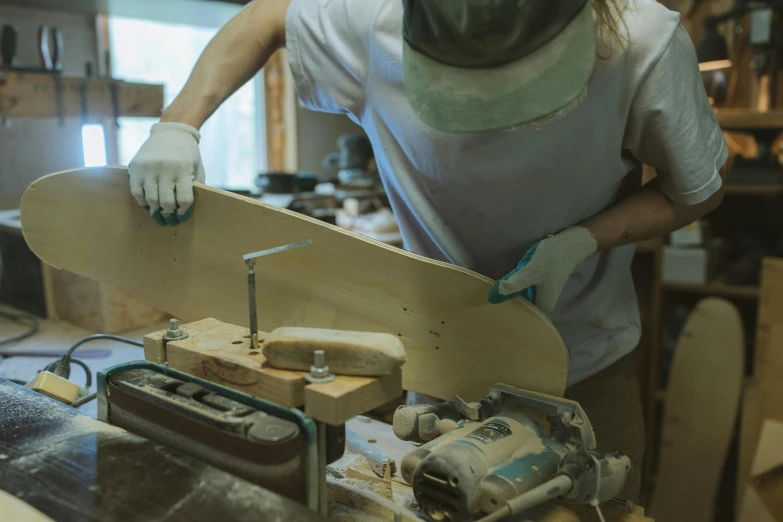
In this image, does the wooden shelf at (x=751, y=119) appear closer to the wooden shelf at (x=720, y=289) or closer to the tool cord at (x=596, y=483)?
the wooden shelf at (x=720, y=289)

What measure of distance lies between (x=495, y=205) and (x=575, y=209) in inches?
5.8

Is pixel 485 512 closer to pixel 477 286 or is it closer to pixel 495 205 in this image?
pixel 477 286

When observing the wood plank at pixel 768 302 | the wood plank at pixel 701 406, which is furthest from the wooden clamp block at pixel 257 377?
the wood plank at pixel 768 302

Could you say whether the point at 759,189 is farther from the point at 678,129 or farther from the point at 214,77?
the point at 214,77

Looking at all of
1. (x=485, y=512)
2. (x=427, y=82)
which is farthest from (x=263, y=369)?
(x=427, y=82)

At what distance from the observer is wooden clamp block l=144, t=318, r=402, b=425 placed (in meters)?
0.74

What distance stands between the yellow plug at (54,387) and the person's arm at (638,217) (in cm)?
93

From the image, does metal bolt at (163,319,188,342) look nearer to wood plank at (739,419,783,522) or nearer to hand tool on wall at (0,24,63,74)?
hand tool on wall at (0,24,63,74)

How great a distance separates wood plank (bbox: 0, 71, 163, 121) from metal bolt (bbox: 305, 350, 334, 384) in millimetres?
1680

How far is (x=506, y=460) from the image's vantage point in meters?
0.82

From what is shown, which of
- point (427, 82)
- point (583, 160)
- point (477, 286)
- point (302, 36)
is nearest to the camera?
point (427, 82)

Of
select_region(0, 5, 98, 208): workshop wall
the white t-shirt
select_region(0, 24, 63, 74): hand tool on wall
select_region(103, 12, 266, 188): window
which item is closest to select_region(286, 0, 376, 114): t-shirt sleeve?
the white t-shirt

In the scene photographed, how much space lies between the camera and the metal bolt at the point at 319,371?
76 centimetres

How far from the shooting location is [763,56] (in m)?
2.59
